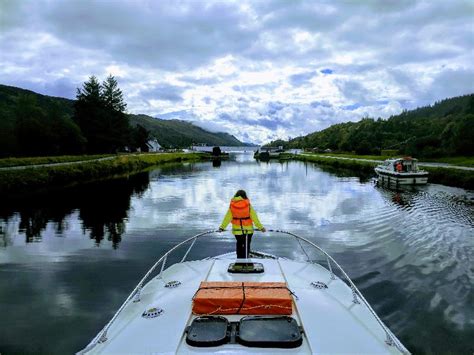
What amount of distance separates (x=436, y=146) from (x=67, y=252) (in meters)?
75.1

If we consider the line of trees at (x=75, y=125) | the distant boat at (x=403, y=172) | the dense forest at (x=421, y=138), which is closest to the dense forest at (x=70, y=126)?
the line of trees at (x=75, y=125)

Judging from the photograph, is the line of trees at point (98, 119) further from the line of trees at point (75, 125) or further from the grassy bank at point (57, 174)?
the grassy bank at point (57, 174)

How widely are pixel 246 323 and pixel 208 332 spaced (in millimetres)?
629

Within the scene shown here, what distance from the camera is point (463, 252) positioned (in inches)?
664

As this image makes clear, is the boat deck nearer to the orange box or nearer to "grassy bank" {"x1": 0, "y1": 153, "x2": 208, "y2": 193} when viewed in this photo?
the orange box

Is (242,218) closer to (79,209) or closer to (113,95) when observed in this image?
(79,209)

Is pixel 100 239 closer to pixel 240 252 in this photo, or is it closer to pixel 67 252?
pixel 67 252

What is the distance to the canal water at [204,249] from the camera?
398 inches

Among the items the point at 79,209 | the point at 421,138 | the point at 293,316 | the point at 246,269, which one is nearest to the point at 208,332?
the point at 293,316

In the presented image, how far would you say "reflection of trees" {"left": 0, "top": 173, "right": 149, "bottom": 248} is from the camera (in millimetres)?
21953

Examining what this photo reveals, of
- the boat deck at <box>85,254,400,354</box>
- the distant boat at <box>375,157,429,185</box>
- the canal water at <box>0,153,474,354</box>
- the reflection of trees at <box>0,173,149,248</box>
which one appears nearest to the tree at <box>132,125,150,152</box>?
the reflection of trees at <box>0,173,149,248</box>

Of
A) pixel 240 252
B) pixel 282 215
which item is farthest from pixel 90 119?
pixel 240 252

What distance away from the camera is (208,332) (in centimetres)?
575

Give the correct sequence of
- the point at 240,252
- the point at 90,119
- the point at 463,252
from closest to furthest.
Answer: the point at 240,252, the point at 463,252, the point at 90,119
